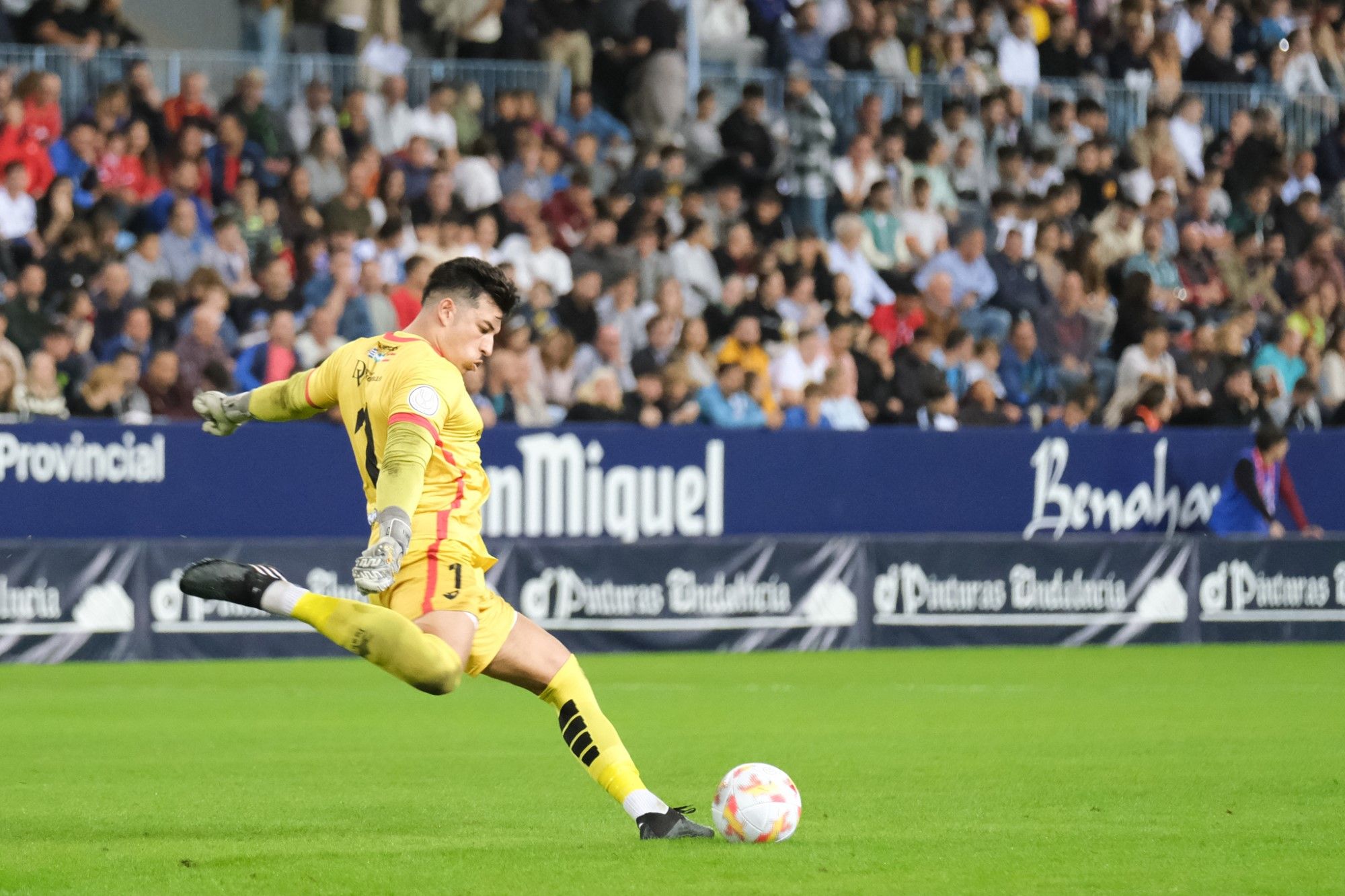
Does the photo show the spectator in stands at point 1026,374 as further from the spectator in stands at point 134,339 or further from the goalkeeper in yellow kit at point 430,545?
the goalkeeper in yellow kit at point 430,545

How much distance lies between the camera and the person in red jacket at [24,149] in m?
17.7

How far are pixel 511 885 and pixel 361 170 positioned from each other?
1315cm

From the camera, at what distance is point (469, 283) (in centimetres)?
711

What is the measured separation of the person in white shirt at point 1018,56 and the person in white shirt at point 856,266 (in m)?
4.41

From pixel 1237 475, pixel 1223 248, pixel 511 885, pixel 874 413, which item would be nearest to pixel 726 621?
pixel 874 413

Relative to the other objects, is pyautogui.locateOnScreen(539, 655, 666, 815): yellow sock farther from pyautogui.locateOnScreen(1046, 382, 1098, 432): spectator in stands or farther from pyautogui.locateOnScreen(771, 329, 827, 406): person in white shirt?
pyautogui.locateOnScreen(1046, 382, 1098, 432): spectator in stands

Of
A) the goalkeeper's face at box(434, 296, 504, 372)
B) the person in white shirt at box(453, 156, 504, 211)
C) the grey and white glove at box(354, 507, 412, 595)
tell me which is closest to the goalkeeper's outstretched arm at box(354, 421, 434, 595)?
the grey and white glove at box(354, 507, 412, 595)

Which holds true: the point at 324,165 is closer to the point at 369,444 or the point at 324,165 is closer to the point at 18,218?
the point at 18,218

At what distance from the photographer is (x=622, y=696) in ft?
44.2

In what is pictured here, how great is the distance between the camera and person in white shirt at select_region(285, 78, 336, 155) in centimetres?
1919

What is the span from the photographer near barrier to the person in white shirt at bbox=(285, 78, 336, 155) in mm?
3883

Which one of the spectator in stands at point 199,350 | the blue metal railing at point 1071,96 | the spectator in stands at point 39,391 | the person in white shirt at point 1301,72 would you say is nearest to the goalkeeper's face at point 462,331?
the spectator in stands at point 39,391

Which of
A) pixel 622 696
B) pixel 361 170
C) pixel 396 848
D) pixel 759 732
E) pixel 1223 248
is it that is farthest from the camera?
pixel 1223 248

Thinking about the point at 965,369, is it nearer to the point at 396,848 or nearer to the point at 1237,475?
the point at 1237,475
